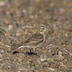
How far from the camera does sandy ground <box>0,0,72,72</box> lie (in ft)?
24.3

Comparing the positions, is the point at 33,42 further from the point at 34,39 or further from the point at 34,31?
the point at 34,31

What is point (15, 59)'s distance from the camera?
25.0ft

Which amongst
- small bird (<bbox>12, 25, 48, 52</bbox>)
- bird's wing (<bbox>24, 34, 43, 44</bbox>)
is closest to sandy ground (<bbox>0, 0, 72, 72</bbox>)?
small bird (<bbox>12, 25, 48, 52</bbox>)

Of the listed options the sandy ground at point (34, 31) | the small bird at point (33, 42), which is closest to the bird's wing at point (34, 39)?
the small bird at point (33, 42)

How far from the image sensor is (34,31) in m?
10.2

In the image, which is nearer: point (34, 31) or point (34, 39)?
point (34, 39)

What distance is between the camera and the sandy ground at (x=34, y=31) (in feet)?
24.3

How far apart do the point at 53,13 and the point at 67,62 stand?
5485 millimetres

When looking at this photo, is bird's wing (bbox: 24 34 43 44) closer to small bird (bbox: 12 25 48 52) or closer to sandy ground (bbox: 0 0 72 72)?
small bird (bbox: 12 25 48 52)

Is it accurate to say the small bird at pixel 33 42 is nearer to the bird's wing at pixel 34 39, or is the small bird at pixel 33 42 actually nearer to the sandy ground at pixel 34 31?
the bird's wing at pixel 34 39

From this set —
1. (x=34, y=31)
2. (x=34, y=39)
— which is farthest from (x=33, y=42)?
(x=34, y=31)

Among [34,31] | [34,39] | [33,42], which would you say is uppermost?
[34,31]

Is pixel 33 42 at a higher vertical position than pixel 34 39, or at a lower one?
lower

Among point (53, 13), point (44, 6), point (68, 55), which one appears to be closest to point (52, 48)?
point (68, 55)
